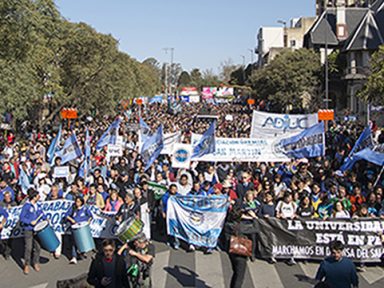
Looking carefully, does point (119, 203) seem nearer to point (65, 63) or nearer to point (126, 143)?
point (126, 143)

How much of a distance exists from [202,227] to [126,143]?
1216cm

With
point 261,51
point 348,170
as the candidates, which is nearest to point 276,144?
point 348,170

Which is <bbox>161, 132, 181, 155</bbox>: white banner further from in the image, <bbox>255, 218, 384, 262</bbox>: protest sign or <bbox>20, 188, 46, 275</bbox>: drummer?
<bbox>20, 188, 46, 275</bbox>: drummer

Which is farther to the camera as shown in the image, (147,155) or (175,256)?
(147,155)

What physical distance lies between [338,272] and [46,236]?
5.57 m

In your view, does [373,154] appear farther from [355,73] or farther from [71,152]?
[355,73]

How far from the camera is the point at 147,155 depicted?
15.5 m

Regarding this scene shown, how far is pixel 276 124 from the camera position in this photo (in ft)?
52.2

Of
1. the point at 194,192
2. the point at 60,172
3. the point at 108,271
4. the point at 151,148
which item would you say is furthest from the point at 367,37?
the point at 108,271

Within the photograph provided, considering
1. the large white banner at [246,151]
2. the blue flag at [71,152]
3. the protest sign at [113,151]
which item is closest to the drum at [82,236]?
the large white banner at [246,151]

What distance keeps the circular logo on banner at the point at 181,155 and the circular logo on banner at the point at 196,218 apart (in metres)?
3.95

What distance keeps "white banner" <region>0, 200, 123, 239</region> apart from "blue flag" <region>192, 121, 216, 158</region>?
5022mm

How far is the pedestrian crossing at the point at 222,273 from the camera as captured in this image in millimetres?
8750

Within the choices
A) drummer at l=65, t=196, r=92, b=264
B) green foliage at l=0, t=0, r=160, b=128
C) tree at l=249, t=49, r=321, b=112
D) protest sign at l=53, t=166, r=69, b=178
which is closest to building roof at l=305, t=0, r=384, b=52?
tree at l=249, t=49, r=321, b=112
